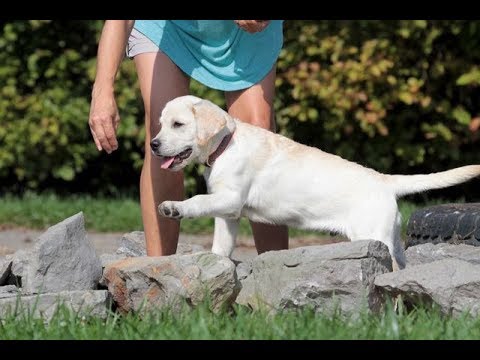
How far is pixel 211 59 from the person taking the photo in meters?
5.05

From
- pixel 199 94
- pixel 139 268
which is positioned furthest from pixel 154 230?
pixel 199 94

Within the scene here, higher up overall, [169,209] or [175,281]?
[169,209]

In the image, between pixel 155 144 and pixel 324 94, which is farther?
pixel 324 94

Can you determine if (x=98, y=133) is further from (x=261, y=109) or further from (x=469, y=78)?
(x=469, y=78)

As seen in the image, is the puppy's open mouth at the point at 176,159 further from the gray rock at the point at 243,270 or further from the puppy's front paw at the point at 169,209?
the gray rock at the point at 243,270

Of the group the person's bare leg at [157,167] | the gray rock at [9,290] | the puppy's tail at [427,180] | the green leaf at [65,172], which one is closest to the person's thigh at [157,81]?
the person's bare leg at [157,167]

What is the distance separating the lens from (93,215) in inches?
358

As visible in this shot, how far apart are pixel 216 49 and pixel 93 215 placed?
14.1ft

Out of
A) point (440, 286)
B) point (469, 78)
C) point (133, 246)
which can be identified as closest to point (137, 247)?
point (133, 246)

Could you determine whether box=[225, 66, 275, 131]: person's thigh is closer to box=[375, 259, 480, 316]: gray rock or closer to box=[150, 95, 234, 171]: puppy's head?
box=[150, 95, 234, 171]: puppy's head

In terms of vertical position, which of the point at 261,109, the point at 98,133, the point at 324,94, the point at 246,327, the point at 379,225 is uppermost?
the point at 324,94

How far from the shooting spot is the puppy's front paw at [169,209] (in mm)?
4367

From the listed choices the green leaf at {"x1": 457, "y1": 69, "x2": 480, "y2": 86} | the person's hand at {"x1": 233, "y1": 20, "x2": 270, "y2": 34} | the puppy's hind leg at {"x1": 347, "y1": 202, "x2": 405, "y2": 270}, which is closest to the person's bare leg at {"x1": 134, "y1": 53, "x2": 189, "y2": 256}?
the person's hand at {"x1": 233, "y1": 20, "x2": 270, "y2": 34}

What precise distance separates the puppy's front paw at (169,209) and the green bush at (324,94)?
15.8ft
